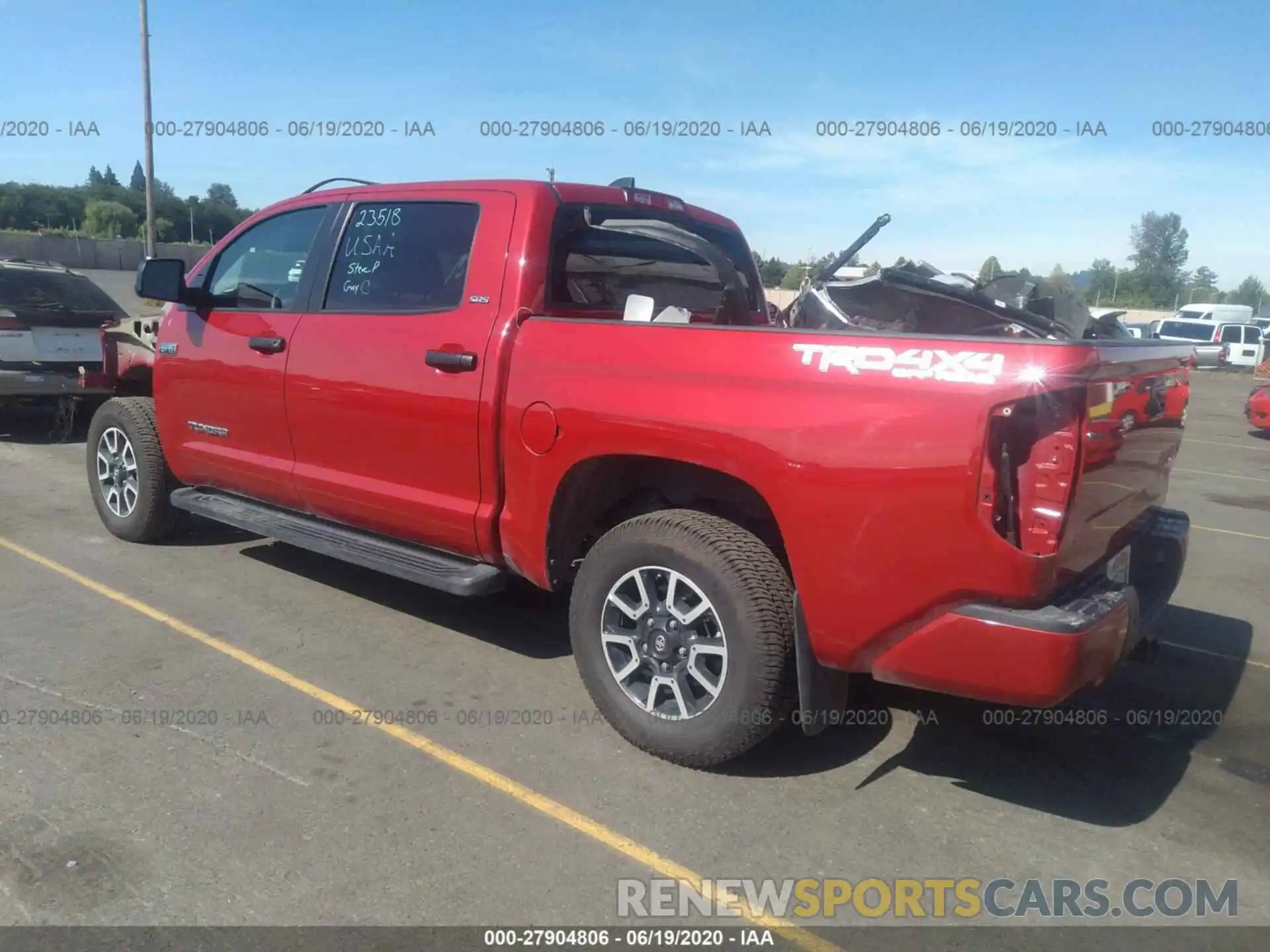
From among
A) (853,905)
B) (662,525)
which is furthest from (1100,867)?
(662,525)

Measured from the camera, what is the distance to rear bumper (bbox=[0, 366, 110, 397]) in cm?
876

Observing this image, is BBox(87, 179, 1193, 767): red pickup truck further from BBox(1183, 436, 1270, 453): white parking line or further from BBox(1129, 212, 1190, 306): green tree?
BBox(1129, 212, 1190, 306): green tree

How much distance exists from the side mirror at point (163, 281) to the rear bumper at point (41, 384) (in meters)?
4.23

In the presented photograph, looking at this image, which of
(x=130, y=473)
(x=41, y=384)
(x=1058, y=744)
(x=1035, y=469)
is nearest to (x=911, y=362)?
(x=1035, y=469)

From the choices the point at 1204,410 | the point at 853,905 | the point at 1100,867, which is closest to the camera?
the point at 853,905

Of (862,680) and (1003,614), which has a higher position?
(1003,614)

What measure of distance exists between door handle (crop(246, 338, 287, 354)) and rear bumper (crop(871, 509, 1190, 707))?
10.3 ft

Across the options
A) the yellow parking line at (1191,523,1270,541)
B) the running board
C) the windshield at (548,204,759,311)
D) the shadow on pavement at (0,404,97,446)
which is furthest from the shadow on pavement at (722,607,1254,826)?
the shadow on pavement at (0,404,97,446)

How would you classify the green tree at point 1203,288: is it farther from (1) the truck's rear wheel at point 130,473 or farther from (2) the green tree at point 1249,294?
(1) the truck's rear wheel at point 130,473

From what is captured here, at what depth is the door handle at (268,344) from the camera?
4723 millimetres

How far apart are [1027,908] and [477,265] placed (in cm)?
294

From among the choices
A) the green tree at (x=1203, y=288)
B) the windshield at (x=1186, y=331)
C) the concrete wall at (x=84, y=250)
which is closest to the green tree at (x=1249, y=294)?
the green tree at (x=1203, y=288)

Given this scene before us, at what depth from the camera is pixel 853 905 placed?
2.78m

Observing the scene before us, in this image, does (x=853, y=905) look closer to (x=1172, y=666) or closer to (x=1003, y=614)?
(x=1003, y=614)
